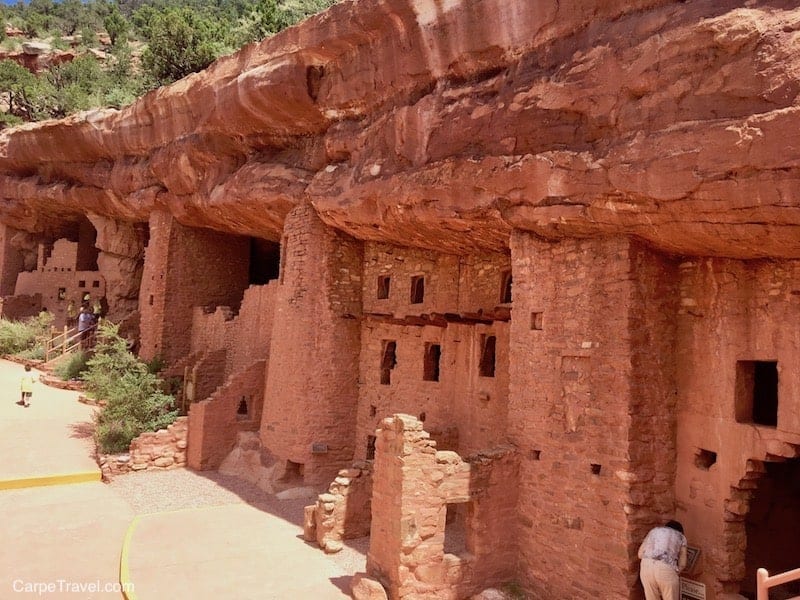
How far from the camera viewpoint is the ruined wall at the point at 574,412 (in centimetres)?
822

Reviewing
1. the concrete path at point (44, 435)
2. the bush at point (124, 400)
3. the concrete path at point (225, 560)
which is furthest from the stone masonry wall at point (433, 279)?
the concrete path at point (44, 435)

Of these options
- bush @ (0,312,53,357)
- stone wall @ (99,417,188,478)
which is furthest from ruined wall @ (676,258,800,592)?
bush @ (0,312,53,357)

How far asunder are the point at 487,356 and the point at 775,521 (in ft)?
16.5

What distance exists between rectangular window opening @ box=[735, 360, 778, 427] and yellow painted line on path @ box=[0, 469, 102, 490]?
12620mm

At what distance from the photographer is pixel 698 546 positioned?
816 centimetres

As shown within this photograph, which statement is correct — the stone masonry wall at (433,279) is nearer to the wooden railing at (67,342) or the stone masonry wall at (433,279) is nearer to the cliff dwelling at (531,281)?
the cliff dwelling at (531,281)

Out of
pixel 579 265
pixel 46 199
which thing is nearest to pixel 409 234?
pixel 579 265

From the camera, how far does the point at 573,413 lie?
872 centimetres

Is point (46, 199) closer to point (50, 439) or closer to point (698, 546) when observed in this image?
point (50, 439)

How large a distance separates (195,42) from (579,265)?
60.0 feet

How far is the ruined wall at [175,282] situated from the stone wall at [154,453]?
14.2 ft

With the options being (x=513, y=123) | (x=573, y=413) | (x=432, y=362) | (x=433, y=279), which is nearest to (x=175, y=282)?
(x=433, y=279)

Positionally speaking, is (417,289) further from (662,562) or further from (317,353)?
(662,562)

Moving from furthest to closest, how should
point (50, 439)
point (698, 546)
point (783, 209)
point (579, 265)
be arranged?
point (50, 439), point (579, 265), point (698, 546), point (783, 209)
